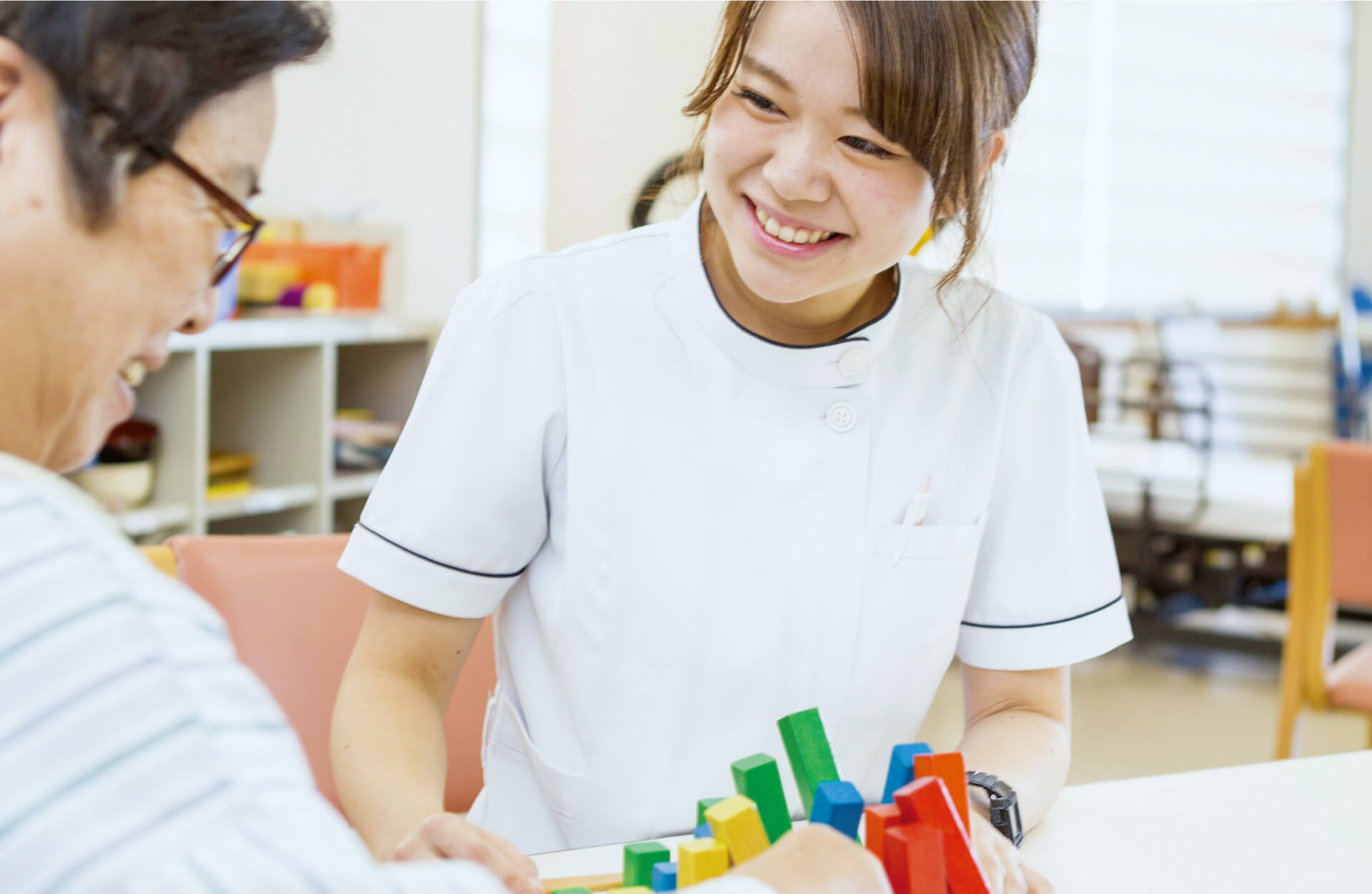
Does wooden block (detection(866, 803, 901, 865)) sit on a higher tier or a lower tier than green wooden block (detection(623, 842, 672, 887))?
higher

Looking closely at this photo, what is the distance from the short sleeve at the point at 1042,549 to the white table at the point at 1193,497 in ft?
9.13

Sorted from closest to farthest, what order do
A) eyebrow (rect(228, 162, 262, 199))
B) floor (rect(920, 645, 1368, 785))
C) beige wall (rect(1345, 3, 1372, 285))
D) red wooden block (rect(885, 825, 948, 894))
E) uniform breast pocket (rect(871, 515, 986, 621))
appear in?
eyebrow (rect(228, 162, 262, 199))
red wooden block (rect(885, 825, 948, 894))
uniform breast pocket (rect(871, 515, 986, 621))
floor (rect(920, 645, 1368, 785))
beige wall (rect(1345, 3, 1372, 285))

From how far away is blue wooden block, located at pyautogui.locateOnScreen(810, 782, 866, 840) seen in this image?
70 cm

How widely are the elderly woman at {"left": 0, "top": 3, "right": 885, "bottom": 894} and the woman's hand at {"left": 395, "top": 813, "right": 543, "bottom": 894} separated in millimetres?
191

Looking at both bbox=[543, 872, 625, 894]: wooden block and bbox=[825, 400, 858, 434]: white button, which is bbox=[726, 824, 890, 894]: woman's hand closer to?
bbox=[543, 872, 625, 894]: wooden block

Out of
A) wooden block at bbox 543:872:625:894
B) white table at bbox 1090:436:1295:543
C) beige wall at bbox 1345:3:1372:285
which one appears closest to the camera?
wooden block at bbox 543:872:625:894

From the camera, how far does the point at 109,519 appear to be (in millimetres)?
509

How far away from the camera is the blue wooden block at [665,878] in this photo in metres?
0.72

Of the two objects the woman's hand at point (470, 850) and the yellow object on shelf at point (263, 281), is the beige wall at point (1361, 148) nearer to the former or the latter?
the yellow object on shelf at point (263, 281)

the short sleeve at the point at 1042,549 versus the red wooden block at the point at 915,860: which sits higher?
the short sleeve at the point at 1042,549

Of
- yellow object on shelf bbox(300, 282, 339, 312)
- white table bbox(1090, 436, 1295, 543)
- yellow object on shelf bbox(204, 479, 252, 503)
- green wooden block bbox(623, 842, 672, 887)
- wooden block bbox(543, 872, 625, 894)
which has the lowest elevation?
white table bbox(1090, 436, 1295, 543)

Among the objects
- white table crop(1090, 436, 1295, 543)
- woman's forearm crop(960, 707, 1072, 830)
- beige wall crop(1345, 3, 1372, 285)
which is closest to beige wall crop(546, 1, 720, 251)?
woman's forearm crop(960, 707, 1072, 830)

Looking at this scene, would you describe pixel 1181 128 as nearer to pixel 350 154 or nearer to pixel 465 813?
pixel 350 154

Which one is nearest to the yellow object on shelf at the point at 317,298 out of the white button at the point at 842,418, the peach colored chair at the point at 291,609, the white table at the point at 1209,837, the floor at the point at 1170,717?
the peach colored chair at the point at 291,609
